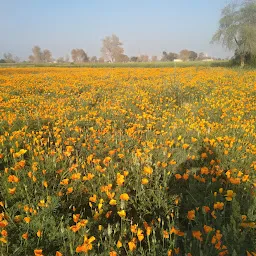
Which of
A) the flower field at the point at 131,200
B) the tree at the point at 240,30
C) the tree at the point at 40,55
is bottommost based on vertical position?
Result: the flower field at the point at 131,200

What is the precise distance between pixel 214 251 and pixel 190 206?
772 mm

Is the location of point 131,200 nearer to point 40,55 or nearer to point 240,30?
point 240,30

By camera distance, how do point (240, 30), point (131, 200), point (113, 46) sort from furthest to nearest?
point (113, 46), point (240, 30), point (131, 200)

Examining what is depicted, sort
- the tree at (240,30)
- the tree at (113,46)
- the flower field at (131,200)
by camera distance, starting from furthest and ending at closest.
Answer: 1. the tree at (113,46)
2. the tree at (240,30)
3. the flower field at (131,200)

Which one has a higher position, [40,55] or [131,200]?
[40,55]

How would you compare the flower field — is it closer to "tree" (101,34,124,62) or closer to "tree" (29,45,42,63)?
"tree" (101,34,124,62)

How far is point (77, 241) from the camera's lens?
2.02 metres

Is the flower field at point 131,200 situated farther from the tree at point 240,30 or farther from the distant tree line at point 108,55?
the distant tree line at point 108,55

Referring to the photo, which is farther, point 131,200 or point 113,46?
point 113,46

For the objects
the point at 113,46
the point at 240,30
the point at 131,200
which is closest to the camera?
the point at 131,200

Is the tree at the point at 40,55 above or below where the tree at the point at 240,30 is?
above

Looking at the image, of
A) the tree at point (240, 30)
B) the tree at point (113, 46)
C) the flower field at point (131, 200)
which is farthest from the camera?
the tree at point (113, 46)

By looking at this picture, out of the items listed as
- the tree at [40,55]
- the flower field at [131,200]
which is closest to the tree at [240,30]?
the flower field at [131,200]

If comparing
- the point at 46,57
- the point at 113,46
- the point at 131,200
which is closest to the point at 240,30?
the point at 131,200
